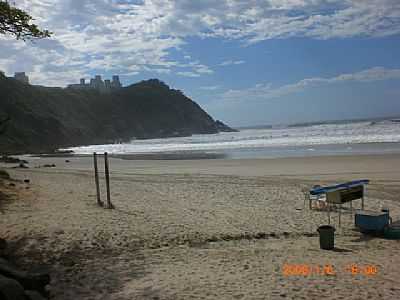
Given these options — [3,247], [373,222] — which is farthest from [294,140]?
[3,247]

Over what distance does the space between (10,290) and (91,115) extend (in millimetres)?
96582

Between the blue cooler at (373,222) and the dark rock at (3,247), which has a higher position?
the dark rock at (3,247)

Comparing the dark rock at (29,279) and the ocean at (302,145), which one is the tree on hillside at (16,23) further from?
the ocean at (302,145)

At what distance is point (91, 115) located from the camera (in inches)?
3824

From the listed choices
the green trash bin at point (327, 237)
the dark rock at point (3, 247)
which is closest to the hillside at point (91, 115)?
the dark rock at point (3, 247)

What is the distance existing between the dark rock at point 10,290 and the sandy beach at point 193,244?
89cm

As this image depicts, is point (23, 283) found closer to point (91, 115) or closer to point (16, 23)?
point (16, 23)

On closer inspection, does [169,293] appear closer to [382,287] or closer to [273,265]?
[273,265]

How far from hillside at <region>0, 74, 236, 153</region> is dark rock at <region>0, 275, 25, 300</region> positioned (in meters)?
47.7

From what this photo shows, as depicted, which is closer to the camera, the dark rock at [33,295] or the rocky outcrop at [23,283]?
the rocky outcrop at [23,283]

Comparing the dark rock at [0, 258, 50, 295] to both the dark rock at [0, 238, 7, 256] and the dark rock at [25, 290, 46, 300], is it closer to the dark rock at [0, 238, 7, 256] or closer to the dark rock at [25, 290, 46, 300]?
the dark rock at [25, 290, 46, 300]

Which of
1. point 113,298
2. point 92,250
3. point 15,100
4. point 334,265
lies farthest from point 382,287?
point 15,100

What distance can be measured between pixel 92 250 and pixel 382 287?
4.73 meters

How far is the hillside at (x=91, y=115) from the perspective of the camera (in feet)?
212
